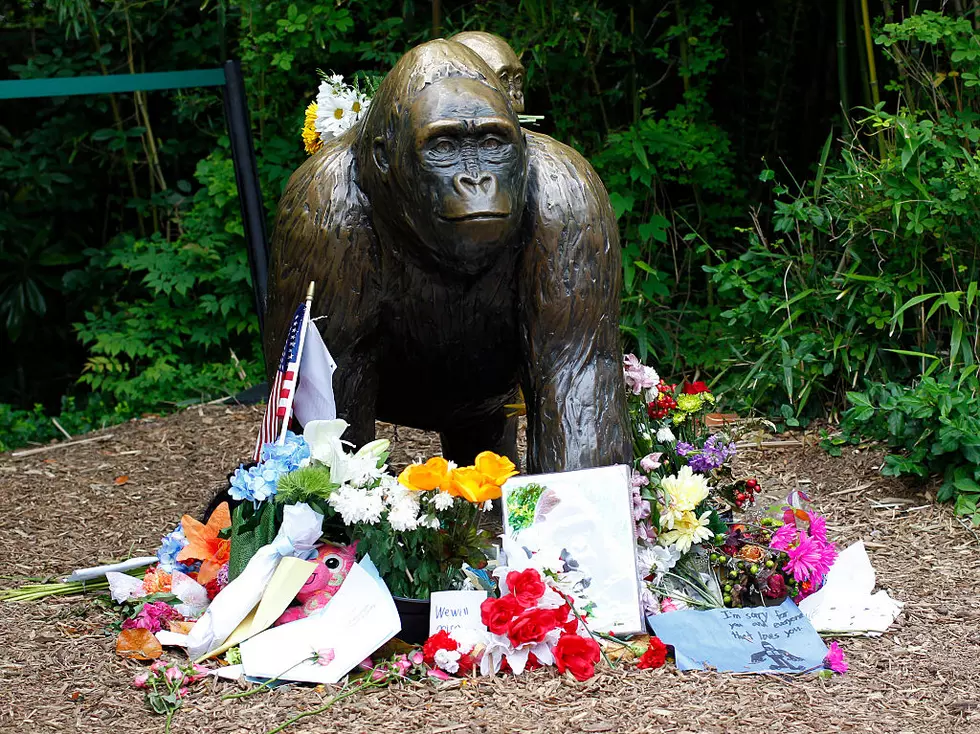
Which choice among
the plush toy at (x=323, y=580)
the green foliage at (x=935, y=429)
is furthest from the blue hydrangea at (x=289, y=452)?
the green foliage at (x=935, y=429)

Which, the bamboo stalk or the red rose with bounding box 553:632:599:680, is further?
the bamboo stalk

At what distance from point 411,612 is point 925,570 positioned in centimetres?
159

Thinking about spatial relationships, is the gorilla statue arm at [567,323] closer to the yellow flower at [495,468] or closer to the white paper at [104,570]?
the yellow flower at [495,468]

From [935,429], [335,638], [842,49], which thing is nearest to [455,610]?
[335,638]

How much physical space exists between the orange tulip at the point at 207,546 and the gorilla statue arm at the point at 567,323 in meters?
0.80

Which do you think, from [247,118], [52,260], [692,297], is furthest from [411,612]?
[52,260]

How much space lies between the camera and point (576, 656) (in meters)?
2.38

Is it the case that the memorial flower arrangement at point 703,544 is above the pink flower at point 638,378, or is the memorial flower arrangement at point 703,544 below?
below

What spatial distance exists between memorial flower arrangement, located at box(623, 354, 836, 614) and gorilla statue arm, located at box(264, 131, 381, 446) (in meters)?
0.70

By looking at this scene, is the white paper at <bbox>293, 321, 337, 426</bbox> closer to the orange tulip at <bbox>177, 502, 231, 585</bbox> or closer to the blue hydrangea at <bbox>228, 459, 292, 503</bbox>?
the blue hydrangea at <bbox>228, 459, 292, 503</bbox>

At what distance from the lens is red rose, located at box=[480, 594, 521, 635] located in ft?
Result: 7.75

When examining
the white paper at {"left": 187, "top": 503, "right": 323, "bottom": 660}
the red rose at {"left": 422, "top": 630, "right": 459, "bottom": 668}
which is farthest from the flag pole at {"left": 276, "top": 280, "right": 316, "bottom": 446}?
the red rose at {"left": 422, "top": 630, "right": 459, "bottom": 668}

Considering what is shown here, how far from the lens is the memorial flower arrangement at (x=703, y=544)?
273 cm

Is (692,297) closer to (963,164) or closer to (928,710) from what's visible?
(963,164)
